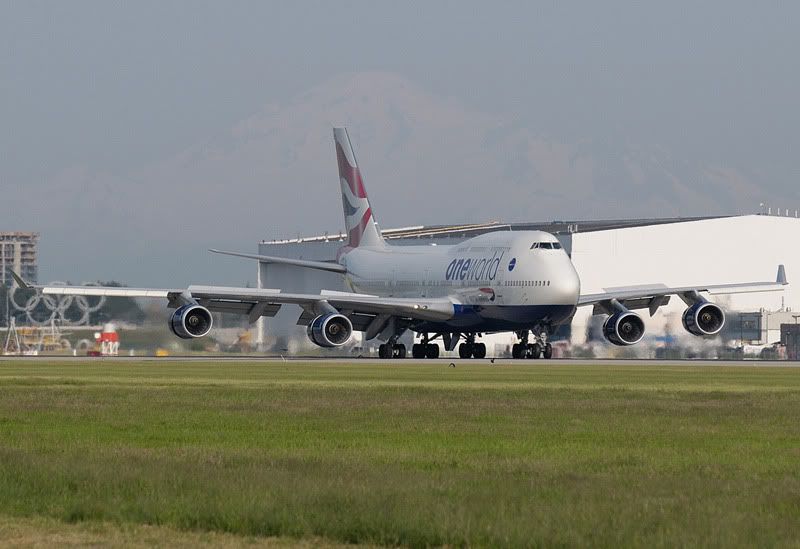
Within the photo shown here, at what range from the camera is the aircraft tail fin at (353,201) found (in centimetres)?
7881

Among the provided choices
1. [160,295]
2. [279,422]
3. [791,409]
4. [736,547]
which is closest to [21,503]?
[736,547]

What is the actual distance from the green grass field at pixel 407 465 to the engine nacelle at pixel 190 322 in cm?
2734

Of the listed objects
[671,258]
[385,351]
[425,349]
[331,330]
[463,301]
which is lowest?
[385,351]

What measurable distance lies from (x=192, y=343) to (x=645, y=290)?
21275 millimetres

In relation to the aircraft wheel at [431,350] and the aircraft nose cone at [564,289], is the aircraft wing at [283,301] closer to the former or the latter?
the aircraft wheel at [431,350]

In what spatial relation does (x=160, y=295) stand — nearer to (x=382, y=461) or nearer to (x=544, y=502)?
(x=382, y=461)

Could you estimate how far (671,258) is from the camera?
9394 centimetres

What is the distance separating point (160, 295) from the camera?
66188mm

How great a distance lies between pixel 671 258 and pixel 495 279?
3017 cm

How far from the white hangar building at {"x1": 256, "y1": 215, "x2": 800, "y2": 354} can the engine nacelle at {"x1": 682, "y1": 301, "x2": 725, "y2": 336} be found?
16568 millimetres

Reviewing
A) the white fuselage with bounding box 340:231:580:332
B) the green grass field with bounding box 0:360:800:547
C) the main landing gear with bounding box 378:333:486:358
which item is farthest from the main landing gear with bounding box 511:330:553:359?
the green grass field with bounding box 0:360:800:547

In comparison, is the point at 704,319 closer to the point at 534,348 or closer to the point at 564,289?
the point at 564,289

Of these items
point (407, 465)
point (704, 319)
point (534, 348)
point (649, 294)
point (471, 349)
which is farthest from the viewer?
point (471, 349)

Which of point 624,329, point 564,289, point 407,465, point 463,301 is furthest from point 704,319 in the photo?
point 407,465
